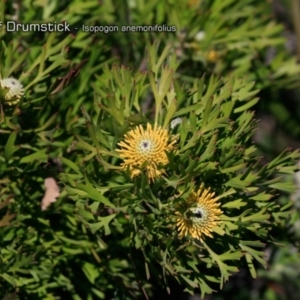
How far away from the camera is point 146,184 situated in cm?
70

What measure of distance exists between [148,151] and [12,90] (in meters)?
0.21

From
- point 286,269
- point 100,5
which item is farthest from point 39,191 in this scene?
point 286,269

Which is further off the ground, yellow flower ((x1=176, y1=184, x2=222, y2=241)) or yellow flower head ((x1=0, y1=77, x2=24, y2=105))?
yellow flower head ((x1=0, y1=77, x2=24, y2=105))

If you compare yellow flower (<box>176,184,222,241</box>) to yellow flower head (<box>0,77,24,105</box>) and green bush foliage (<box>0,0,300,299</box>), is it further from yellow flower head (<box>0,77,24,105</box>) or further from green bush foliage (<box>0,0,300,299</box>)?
yellow flower head (<box>0,77,24,105</box>)

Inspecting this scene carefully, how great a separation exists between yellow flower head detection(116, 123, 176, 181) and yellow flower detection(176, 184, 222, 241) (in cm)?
5

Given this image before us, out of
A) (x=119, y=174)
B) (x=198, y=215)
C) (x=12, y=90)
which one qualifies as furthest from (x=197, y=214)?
(x=12, y=90)

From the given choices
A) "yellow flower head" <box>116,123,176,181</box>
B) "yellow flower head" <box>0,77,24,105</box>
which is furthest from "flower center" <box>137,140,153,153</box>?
"yellow flower head" <box>0,77,24,105</box>

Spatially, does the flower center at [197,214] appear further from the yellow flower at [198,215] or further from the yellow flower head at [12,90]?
the yellow flower head at [12,90]

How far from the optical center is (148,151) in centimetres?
71

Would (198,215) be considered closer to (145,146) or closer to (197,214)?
(197,214)

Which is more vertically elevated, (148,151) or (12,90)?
(12,90)

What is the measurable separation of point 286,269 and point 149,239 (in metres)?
0.81

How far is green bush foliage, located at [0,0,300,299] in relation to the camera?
0.72m

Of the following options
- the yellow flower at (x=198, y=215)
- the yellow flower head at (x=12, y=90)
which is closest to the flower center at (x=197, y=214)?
the yellow flower at (x=198, y=215)
